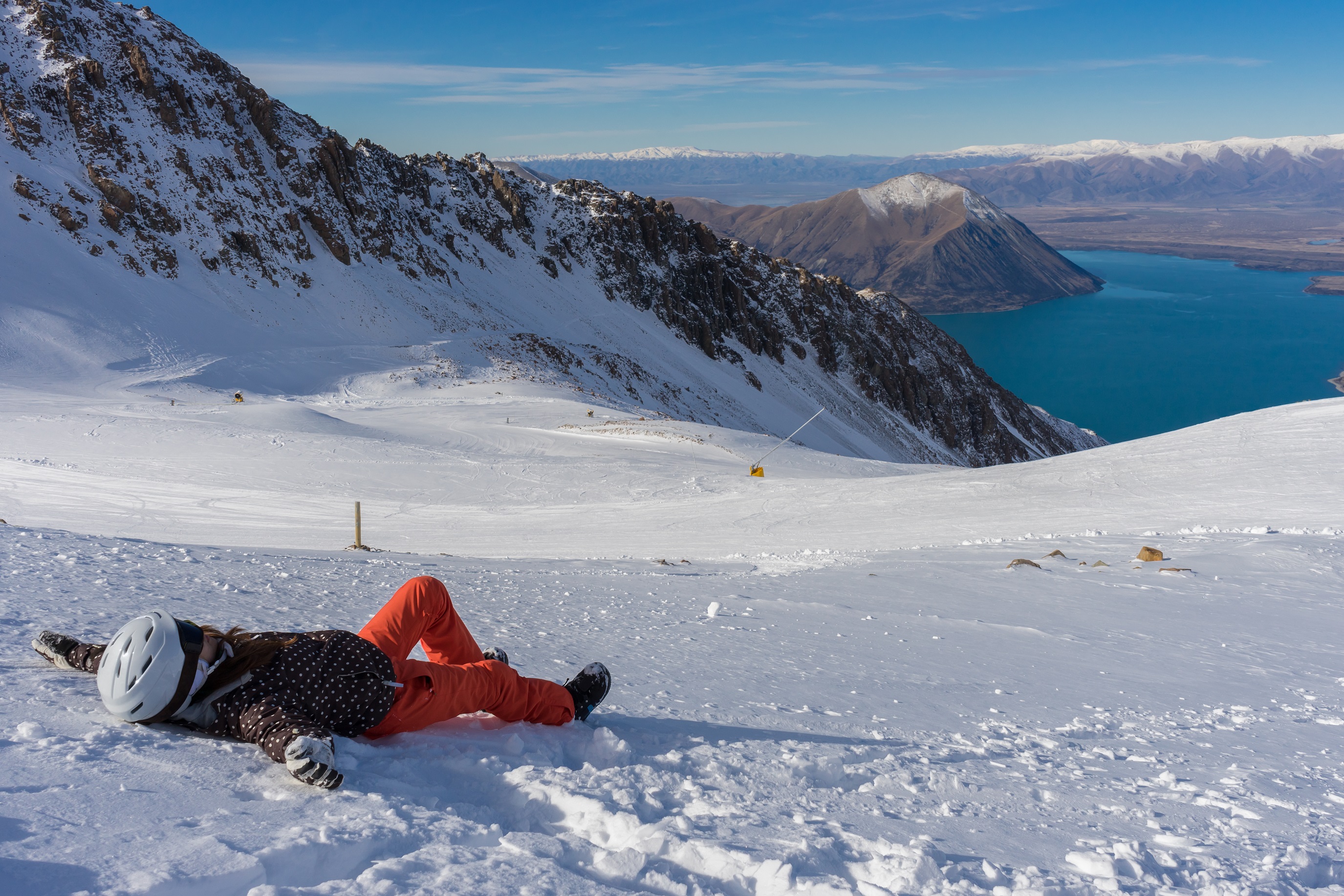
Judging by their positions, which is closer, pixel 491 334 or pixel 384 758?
pixel 384 758

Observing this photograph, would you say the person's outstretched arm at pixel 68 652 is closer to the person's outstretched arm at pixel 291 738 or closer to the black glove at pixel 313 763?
the person's outstretched arm at pixel 291 738

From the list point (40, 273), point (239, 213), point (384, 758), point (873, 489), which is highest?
point (239, 213)

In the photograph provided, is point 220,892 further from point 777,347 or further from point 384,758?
point 777,347

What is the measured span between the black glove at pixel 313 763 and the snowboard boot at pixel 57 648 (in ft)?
4.74

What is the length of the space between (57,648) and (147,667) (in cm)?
92

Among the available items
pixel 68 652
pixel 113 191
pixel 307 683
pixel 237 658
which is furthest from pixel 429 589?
pixel 113 191

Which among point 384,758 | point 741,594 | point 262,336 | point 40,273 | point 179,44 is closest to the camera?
point 384,758

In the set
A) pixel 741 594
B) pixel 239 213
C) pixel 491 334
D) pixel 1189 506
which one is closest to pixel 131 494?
pixel 741 594

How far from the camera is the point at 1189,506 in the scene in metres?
11.7

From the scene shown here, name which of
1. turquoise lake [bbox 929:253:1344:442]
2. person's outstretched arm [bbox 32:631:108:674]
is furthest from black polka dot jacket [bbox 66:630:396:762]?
turquoise lake [bbox 929:253:1344:442]

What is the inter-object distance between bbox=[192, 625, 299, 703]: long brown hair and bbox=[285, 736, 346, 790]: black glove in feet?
1.74

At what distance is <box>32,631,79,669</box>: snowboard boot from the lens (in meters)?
3.43

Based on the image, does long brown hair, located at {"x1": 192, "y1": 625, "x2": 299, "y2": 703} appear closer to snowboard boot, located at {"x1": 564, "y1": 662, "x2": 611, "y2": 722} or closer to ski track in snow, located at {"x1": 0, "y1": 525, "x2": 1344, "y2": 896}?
ski track in snow, located at {"x1": 0, "y1": 525, "x2": 1344, "y2": 896}

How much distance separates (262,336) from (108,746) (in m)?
42.7
